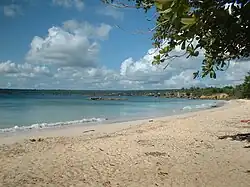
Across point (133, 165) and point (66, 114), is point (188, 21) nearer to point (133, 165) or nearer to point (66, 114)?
point (133, 165)

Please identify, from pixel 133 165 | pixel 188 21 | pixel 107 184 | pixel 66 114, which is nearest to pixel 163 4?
pixel 188 21

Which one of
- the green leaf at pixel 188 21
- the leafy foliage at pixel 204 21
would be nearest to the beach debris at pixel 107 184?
the leafy foliage at pixel 204 21

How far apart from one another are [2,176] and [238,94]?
9008cm

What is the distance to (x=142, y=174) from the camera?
7.04 m

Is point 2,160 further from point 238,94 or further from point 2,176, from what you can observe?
point 238,94

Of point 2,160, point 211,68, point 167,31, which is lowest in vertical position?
point 2,160

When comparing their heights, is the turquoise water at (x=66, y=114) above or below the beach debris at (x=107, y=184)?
below

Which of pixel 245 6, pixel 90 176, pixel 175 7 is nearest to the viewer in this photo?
pixel 175 7

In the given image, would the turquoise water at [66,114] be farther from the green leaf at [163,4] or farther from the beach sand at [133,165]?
the green leaf at [163,4]

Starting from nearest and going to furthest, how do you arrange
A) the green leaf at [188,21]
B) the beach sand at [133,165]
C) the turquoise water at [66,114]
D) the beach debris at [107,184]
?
the green leaf at [188,21] < the beach debris at [107,184] < the beach sand at [133,165] < the turquoise water at [66,114]

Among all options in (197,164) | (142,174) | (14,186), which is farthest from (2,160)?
(197,164)

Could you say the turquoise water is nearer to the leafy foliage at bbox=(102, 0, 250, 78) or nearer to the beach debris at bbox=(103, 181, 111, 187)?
the beach debris at bbox=(103, 181, 111, 187)

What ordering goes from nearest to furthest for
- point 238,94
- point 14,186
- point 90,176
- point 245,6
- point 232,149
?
point 245,6 < point 14,186 < point 90,176 < point 232,149 < point 238,94

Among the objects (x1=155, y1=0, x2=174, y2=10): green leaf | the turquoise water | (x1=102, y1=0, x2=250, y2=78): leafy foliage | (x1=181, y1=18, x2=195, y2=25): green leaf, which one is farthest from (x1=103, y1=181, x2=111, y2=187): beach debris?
the turquoise water
